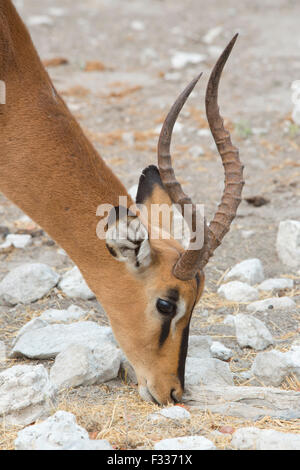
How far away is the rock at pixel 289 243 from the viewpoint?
6633 mm

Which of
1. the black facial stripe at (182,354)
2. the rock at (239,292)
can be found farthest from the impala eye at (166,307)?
the rock at (239,292)

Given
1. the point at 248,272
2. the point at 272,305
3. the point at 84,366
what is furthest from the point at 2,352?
the point at 248,272

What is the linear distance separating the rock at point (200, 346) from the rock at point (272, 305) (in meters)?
0.85

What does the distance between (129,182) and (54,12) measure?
31.8ft

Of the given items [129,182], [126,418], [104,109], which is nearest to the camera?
[126,418]

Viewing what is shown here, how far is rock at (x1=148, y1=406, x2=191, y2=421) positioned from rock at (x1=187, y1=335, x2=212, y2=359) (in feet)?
3.00

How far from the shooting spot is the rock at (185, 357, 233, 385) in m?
4.55

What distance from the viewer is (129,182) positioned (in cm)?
855

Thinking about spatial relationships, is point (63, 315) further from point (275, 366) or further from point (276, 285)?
point (276, 285)

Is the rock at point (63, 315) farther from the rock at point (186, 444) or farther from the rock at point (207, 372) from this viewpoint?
the rock at point (186, 444)

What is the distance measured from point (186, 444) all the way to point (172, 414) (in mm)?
488
